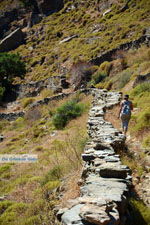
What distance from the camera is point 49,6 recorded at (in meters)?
58.9

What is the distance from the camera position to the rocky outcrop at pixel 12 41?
176 feet

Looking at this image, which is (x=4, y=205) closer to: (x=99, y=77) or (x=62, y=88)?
(x=99, y=77)

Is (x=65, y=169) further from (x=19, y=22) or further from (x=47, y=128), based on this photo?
(x=19, y=22)

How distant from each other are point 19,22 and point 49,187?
63.3 meters

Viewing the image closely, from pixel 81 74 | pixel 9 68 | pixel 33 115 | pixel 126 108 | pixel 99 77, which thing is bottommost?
pixel 33 115

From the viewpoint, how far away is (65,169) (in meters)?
6.20

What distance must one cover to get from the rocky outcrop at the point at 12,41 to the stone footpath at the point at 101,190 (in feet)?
174

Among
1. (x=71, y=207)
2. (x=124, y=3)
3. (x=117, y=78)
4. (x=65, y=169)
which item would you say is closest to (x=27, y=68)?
(x=124, y=3)

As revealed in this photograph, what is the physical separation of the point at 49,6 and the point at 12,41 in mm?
14427

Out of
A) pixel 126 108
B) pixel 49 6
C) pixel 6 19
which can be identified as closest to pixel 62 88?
pixel 126 108

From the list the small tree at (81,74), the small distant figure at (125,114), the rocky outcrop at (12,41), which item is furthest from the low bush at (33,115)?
the rocky outcrop at (12,41)

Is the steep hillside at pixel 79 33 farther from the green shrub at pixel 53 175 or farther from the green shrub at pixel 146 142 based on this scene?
the green shrub at pixel 53 175

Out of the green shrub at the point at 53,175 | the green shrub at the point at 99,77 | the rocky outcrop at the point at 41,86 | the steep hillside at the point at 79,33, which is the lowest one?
the rocky outcrop at the point at 41,86

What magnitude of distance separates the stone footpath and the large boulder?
6014 centimetres
